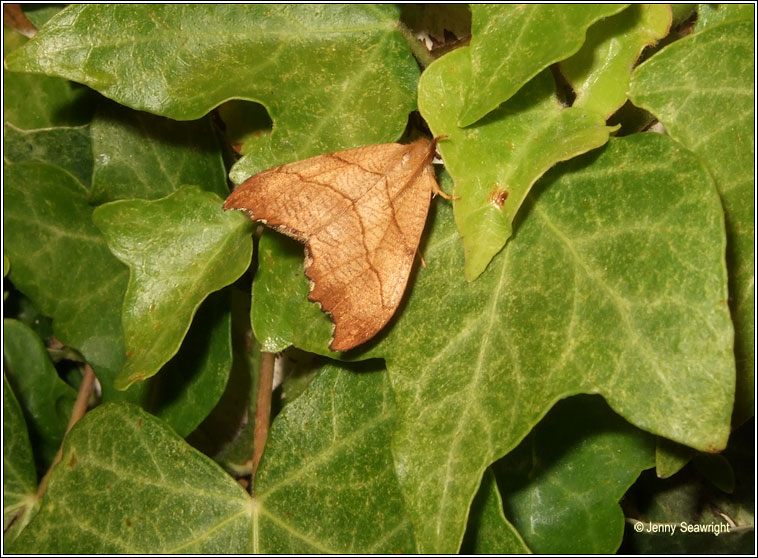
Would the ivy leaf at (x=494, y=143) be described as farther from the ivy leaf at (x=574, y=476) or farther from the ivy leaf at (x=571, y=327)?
the ivy leaf at (x=574, y=476)

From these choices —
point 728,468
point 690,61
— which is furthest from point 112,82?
point 728,468

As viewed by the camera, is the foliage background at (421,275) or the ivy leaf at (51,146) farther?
the ivy leaf at (51,146)

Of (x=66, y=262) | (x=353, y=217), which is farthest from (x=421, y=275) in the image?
(x=66, y=262)

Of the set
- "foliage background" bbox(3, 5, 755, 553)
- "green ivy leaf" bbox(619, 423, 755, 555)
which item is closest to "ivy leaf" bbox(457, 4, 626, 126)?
"foliage background" bbox(3, 5, 755, 553)

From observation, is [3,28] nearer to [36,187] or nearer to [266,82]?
[36,187]

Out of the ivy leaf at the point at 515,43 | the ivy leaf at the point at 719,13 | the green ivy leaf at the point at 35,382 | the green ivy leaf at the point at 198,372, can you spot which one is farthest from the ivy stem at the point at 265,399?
the ivy leaf at the point at 719,13

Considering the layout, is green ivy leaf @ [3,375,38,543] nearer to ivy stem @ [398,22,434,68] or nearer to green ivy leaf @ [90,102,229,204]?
green ivy leaf @ [90,102,229,204]
